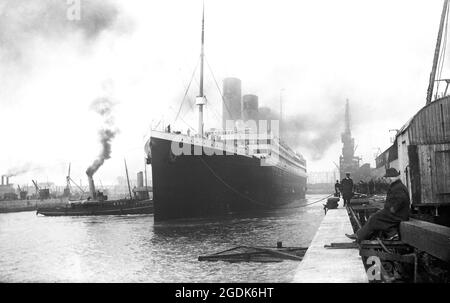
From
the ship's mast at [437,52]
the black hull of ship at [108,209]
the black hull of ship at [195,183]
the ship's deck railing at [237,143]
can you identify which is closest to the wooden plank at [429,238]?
the ship's mast at [437,52]

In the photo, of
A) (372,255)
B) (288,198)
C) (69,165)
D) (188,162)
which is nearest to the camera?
(372,255)

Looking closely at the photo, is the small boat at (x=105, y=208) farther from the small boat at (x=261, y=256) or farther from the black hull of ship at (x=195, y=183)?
the small boat at (x=261, y=256)

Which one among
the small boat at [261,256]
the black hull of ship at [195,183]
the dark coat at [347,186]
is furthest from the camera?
the black hull of ship at [195,183]

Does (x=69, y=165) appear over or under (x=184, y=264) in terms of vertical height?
over

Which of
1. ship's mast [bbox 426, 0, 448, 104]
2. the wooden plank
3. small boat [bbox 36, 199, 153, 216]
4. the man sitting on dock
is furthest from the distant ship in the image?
the wooden plank

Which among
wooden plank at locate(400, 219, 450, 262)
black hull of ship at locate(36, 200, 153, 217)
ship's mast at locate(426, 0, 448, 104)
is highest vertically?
ship's mast at locate(426, 0, 448, 104)

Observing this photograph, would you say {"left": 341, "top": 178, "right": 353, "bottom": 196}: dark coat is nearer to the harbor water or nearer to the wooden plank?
the harbor water
